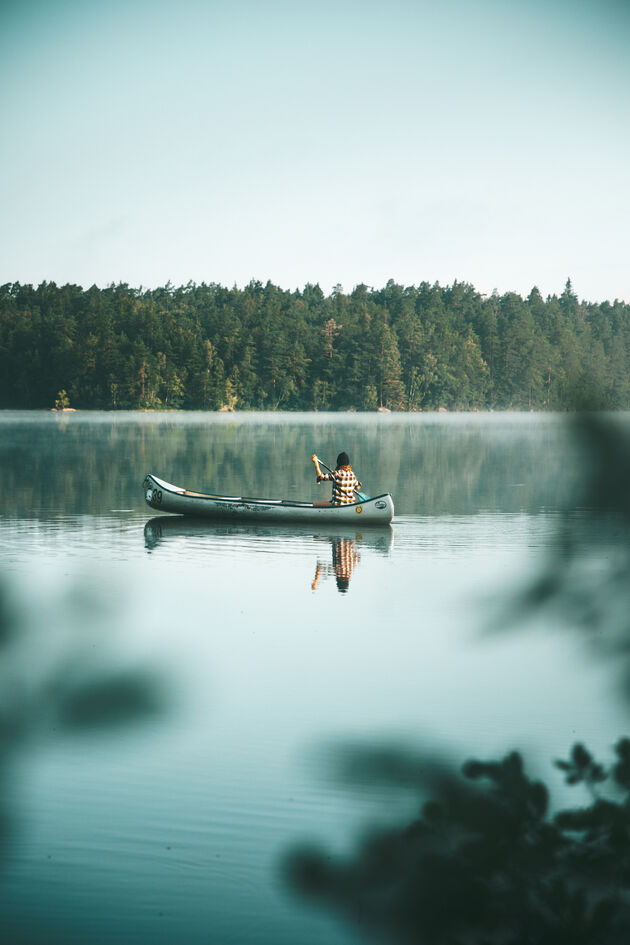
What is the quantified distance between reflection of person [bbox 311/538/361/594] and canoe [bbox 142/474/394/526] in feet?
2.46

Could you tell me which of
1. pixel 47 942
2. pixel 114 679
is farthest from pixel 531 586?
pixel 47 942

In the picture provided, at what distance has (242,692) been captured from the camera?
9.48 m

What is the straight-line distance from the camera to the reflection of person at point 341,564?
53.3 ft

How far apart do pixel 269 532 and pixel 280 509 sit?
0.59m

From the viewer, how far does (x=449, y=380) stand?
528ft

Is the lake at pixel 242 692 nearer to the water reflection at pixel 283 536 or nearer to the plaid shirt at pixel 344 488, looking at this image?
the water reflection at pixel 283 536

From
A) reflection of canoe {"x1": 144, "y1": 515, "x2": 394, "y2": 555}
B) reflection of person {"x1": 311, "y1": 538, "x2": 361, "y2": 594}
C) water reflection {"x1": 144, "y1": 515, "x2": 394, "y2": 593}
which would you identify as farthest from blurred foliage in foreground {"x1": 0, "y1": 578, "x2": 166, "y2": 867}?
reflection of canoe {"x1": 144, "y1": 515, "x2": 394, "y2": 555}

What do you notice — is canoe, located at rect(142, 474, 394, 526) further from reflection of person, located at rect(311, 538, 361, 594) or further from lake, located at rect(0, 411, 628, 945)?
reflection of person, located at rect(311, 538, 361, 594)

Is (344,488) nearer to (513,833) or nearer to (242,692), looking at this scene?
(242,692)

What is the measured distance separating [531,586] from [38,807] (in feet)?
18.3

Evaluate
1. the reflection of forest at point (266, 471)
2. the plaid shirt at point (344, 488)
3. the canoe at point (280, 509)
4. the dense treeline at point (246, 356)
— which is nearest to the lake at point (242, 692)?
the canoe at point (280, 509)

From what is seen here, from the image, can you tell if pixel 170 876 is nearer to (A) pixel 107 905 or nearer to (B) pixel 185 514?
(A) pixel 107 905

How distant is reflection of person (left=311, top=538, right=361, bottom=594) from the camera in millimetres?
16250

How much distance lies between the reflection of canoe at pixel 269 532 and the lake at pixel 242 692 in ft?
0.45
